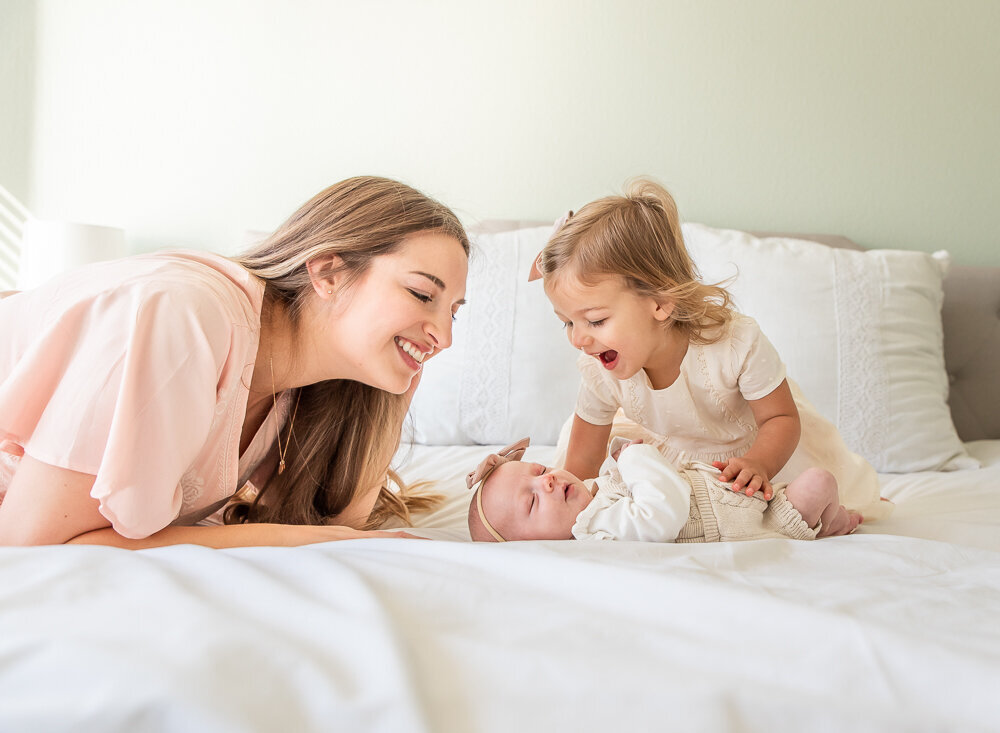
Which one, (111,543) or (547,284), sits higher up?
(547,284)

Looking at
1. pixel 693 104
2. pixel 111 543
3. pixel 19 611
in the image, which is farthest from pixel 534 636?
pixel 693 104

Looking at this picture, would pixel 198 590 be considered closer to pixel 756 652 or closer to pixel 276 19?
pixel 756 652

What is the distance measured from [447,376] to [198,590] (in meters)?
1.39

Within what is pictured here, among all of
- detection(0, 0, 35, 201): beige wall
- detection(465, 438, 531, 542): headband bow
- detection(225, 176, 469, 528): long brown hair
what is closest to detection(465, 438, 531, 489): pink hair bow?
detection(465, 438, 531, 542): headband bow

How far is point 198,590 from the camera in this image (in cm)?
70

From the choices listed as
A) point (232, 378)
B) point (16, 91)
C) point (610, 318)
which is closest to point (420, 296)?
point (232, 378)

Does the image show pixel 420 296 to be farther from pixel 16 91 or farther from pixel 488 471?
pixel 16 91

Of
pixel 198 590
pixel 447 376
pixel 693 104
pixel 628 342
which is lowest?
pixel 447 376

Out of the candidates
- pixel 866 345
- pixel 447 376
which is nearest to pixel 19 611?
pixel 447 376

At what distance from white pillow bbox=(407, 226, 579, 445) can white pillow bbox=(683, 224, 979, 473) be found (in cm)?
47

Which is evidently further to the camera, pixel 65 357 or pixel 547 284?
pixel 547 284

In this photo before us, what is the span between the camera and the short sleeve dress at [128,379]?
95 centimetres

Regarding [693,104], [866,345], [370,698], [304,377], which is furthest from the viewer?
[693,104]

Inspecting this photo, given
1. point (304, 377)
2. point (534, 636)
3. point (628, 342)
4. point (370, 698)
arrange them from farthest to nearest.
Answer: point (628, 342), point (304, 377), point (534, 636), point (370, 698)
